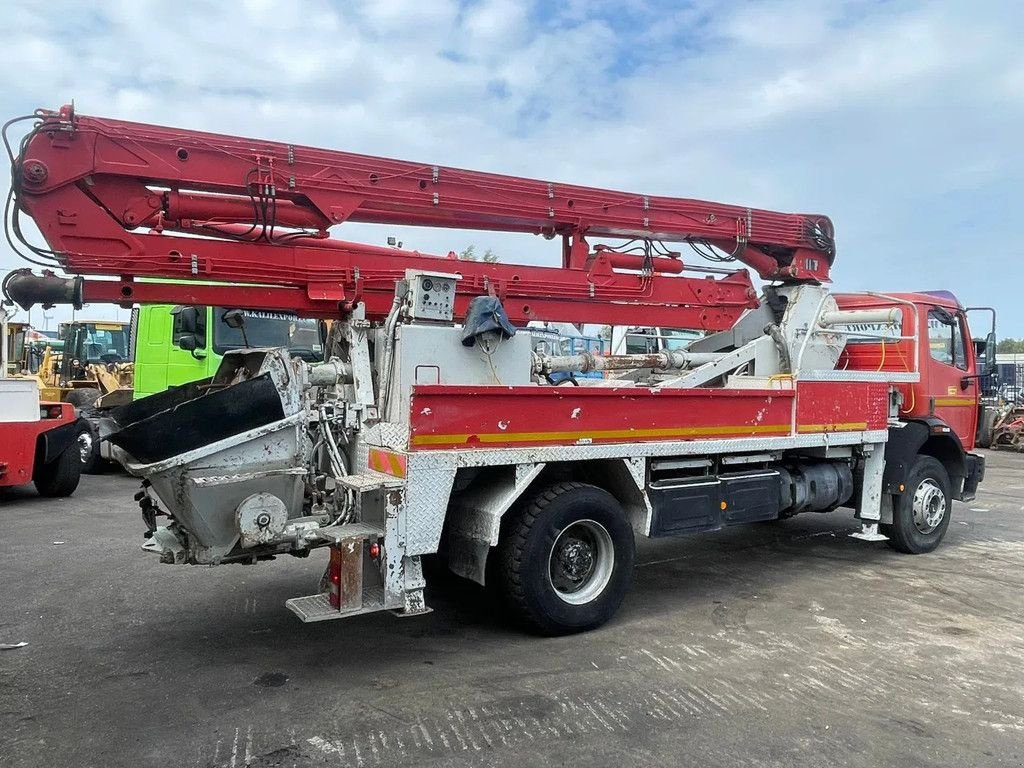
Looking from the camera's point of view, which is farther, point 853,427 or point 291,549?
point 853,427

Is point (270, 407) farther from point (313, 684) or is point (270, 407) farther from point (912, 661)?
point (912, 661)

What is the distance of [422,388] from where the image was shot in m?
4.49

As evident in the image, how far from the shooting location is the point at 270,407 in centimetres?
459

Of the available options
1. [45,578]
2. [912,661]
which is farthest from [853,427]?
[45,578]

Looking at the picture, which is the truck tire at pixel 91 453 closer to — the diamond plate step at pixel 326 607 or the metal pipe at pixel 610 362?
the metal pipe at pixel 610 362

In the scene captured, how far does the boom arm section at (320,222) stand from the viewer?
483cm

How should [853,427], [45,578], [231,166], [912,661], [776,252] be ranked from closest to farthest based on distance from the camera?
1. [912,661]
2. [231,166]
3. [45,578]
4. [853,427]
5. [776,252]

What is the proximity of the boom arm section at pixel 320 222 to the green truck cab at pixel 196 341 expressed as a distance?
2321 mm

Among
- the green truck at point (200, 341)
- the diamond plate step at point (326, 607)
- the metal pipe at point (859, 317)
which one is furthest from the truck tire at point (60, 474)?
the metal pipe at point (859, 317)

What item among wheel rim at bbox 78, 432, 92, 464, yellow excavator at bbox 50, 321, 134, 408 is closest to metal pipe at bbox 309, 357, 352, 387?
wheel rim at bbox 78, 432, 92, 464

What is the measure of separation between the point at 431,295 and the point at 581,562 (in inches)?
78.9

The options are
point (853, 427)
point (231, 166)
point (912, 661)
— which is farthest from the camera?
point (853, 427)

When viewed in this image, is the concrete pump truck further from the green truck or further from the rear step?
the green truck

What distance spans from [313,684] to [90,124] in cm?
353
